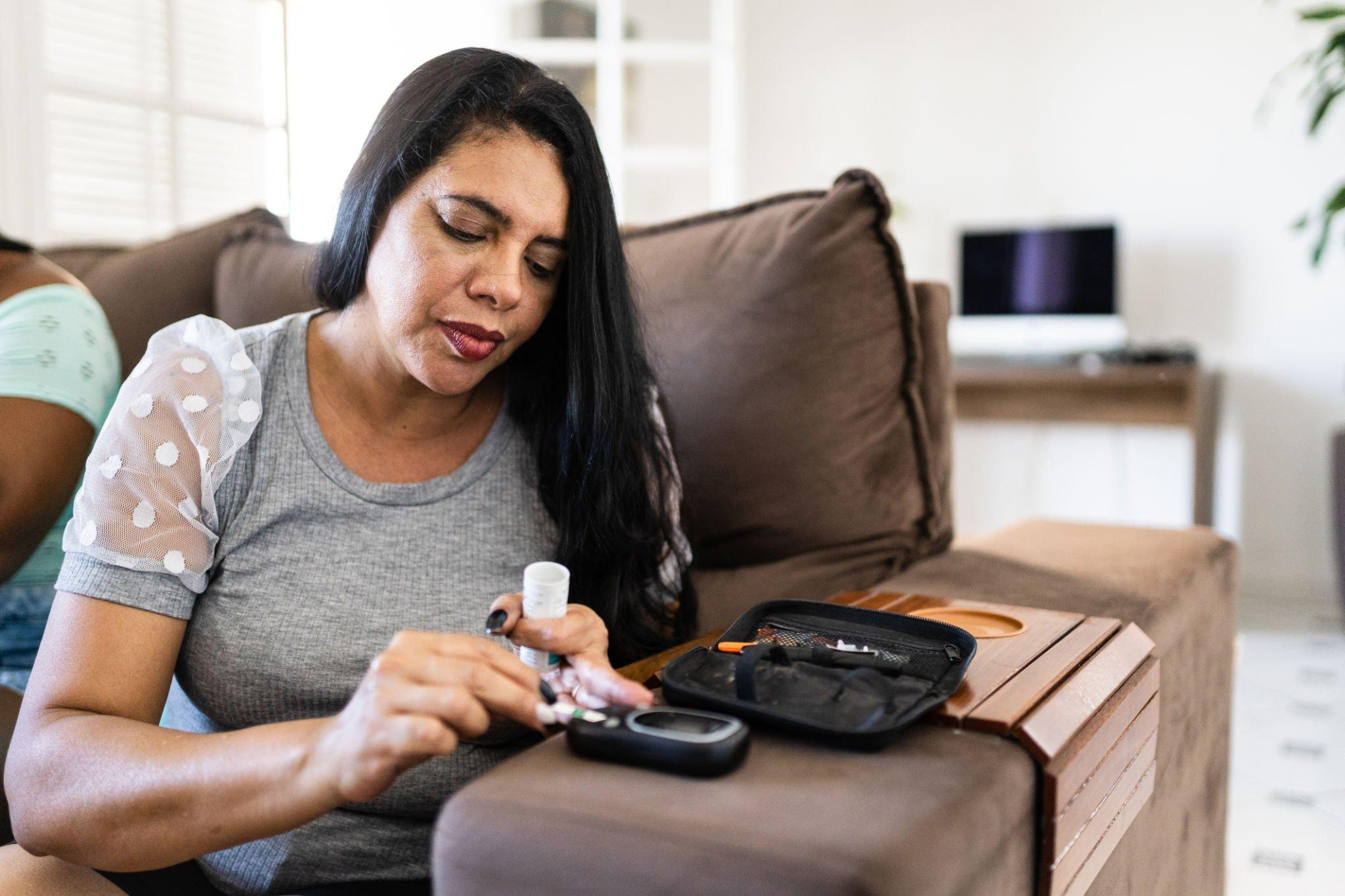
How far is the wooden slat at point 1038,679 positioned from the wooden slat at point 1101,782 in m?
0.06

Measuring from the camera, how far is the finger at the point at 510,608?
0.78 m

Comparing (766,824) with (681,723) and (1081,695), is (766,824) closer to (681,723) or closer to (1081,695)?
(681,723)

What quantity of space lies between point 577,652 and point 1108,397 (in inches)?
142

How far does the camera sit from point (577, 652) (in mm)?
817

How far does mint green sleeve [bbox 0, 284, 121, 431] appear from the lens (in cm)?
120

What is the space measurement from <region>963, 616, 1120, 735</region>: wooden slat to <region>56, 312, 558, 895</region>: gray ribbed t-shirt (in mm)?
436

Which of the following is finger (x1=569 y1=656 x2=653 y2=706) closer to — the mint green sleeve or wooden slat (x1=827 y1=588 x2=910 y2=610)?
wooden slat (x1=827 y1=588 x2=910 y2=610)

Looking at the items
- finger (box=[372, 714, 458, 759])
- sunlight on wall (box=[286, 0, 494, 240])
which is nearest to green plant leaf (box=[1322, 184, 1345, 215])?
sunlight on wall (box=[286, 0, 494, 240])

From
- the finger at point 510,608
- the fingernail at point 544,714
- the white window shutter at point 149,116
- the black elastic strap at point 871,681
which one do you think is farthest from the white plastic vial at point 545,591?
the white window shutter at point 149,116

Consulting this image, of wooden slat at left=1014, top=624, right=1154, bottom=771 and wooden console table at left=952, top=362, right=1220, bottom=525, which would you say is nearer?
wooden slat at left=1014, top=624, right=1154, bottom=771

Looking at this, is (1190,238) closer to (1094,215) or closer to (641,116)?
(1094,215)

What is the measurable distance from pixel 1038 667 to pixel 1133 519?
3.59 metres

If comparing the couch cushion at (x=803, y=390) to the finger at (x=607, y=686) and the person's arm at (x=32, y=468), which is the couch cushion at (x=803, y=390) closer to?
the finger at (x=607, y=686)

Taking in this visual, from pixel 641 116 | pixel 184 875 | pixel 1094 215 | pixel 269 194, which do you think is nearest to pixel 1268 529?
pixel 1094 215
